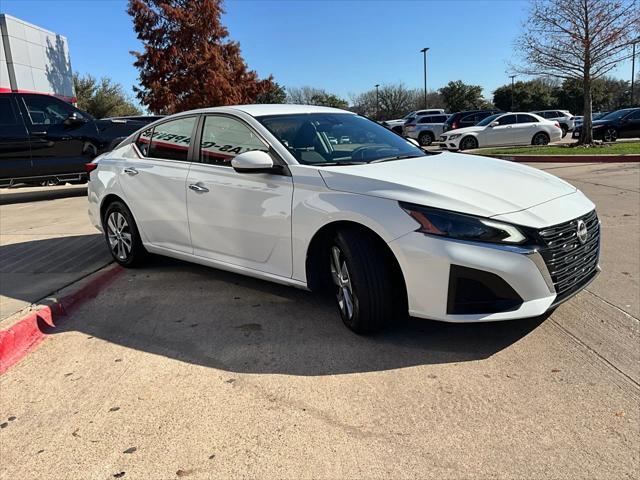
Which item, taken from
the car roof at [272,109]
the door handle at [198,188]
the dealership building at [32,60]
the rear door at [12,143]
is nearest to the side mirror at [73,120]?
the rear door at [12,143]

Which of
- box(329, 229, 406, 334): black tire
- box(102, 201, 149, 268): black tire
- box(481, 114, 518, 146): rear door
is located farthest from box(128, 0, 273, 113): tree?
box(329, 229, 406, 334): black tire

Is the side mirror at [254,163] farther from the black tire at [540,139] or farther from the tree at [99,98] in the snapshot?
the tree at [99,98]

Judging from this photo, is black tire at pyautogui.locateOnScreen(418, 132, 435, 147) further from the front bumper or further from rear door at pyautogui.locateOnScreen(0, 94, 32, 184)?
the front bumper

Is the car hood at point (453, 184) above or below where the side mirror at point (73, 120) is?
below

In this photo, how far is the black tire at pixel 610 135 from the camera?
70.8ft

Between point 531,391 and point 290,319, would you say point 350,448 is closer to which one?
point 531,391

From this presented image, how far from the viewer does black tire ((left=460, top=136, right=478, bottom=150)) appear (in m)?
20.9

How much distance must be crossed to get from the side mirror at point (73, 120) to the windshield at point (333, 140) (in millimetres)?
7629

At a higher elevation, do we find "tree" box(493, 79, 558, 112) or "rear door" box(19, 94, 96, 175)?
"tree" box(493, 79, 558, 112)

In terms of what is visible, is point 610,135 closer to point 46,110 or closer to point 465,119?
point 465,119

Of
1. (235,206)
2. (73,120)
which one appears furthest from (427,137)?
(235,206)

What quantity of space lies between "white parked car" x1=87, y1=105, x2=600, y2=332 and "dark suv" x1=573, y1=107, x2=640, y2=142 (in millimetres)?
20258

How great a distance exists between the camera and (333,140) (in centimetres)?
423

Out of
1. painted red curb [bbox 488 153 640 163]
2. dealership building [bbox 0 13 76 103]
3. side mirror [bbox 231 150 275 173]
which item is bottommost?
painted red curb [bbox 488 153 640 163]
